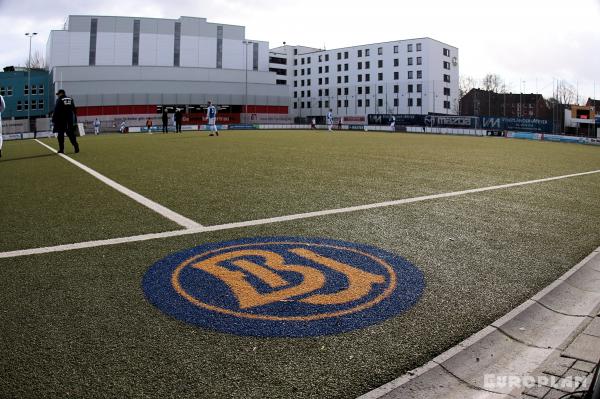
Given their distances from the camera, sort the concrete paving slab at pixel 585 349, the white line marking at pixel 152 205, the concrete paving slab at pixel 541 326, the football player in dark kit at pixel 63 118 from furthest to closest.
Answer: the football player in dark kit at pixel 63 118, the white line marking at pixel 152 205, the concrete paving slab at pixel 541 326, the concrete paving slab at pixel 585 349

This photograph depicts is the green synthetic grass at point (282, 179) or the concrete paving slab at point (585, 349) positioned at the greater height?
the green synthetic grass at point (282, 179)

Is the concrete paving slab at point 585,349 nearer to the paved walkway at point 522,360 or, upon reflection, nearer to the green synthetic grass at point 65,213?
the paved walkway at point 522,360

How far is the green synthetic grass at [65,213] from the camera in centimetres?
522

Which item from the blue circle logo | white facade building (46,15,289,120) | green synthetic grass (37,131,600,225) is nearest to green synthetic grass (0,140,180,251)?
green synthetic grass (37,131,600,225)

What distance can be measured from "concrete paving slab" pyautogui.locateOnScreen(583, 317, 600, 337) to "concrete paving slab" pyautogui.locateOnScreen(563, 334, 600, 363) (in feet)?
0.19

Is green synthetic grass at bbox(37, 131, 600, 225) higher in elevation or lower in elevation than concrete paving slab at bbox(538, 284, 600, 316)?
higher

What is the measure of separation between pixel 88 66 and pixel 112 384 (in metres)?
81.0

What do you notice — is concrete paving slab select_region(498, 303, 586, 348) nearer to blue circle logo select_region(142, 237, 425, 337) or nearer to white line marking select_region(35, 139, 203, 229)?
blue circle logo select_region(142, 237, 425, 337)

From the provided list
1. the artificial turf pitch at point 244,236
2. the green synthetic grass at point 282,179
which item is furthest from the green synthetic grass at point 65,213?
the green synthetic grass at point 282,179

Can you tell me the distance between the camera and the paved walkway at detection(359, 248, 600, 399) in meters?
2.48

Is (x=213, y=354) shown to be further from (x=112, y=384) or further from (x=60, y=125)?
(x=60, y=125)

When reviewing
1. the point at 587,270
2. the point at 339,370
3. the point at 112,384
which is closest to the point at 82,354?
the point at 112,384

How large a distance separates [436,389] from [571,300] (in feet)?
6.38

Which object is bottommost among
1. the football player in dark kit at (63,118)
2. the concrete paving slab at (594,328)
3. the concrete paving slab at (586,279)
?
the concrete paving slab at (594,328)
